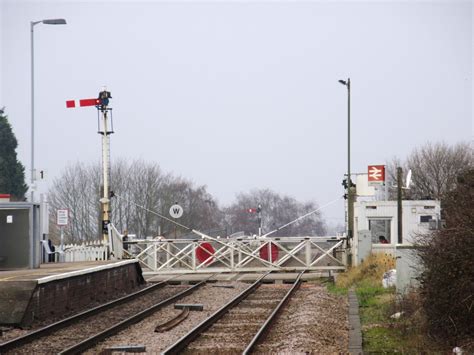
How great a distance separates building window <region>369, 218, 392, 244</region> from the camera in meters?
30.2

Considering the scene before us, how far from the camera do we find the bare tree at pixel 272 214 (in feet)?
278

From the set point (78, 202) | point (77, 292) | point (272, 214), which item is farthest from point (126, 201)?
point (272, 214)

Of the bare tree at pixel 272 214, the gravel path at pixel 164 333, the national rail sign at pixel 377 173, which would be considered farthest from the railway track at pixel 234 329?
the bare tree at pixel 272 214

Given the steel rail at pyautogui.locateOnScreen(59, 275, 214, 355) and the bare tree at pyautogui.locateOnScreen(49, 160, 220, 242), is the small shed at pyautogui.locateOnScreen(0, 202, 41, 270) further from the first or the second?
the bare tree at pyautogui.locateOnScreen(49, 160, 220, 242)

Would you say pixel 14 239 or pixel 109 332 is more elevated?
pixel 14 239

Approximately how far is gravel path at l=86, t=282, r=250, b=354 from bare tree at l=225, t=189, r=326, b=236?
208ft

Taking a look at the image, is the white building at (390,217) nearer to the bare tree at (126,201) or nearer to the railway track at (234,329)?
the railway track at (234,329)

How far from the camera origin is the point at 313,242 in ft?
89.9

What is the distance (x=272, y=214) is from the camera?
94625 mm

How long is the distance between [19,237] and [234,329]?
8.15m

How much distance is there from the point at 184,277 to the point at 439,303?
18749 millimetres

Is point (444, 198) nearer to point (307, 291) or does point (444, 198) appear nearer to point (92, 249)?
point (307, 291)

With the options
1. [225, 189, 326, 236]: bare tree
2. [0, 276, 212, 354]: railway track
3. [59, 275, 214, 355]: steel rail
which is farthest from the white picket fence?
[225, 189, 326, 236]: bare tree

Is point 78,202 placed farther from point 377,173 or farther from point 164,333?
point 164,333
